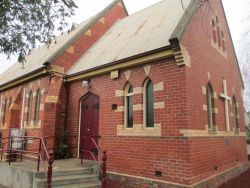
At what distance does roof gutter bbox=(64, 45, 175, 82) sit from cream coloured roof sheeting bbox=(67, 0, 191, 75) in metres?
0.25

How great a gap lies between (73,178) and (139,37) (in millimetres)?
6506

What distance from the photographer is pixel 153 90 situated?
29.8 feet

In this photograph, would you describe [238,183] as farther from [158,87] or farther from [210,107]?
[158,87]

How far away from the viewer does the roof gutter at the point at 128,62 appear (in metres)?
8.67

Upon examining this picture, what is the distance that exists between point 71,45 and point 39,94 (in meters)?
3.14

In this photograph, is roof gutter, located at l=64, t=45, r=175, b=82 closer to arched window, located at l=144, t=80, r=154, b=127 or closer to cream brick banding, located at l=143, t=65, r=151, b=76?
cream brick banding, located at l=143, t=65, r=151, b=76

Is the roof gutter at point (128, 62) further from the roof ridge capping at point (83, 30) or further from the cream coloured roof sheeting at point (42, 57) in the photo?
the cream coloured roof sheeting at point (42, 57)

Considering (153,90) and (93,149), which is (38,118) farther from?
(153,90)

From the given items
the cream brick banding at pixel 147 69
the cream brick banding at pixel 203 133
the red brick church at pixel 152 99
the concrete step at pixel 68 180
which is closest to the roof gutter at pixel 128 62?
the red brick church at pixel 152 99

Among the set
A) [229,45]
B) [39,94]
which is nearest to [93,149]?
[39,94]

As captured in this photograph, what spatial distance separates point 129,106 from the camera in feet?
32.7

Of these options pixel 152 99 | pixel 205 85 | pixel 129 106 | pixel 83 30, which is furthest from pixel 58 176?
pixel 83 30

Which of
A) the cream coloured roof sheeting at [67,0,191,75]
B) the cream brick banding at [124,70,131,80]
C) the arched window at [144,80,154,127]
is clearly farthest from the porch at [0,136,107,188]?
the cream coloured roof sheeting at [67,0,191,75]

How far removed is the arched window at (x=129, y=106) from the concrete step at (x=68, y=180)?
2282 millimetres
